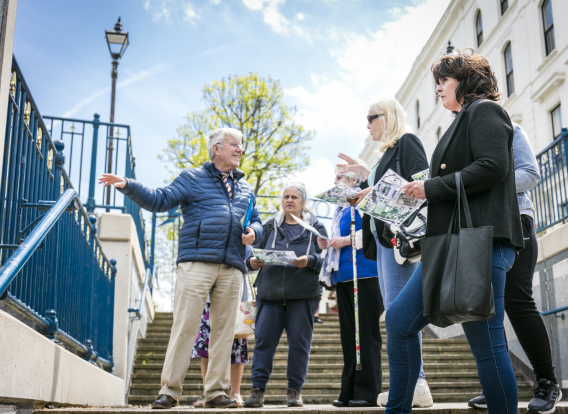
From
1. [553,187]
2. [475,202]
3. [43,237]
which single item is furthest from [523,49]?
[43,237]

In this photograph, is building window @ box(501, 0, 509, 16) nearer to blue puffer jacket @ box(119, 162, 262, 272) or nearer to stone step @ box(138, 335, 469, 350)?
stone step @ box(138, 335, 469, 350)

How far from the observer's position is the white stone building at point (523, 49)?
1930cm

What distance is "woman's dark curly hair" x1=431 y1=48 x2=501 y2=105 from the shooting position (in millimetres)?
3432

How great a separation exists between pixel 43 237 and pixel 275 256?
2212mm

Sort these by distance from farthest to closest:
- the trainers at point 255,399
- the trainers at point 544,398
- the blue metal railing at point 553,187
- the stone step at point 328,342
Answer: the stone step at point 328,342, the blue metal railing at point 553,187, the trainers at point 255,399, the trainers at point 544,398

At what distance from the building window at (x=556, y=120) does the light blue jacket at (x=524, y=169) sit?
16.7 metres

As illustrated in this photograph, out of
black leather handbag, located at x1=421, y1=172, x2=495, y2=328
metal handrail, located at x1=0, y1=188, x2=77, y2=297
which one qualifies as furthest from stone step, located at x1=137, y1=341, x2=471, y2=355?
black leather handbag, located at x1=421, y1=172, x2=495, y2=328

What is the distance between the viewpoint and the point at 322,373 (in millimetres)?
9219

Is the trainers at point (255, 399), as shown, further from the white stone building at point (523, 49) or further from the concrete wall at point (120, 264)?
the white stone building at point (523, 49)

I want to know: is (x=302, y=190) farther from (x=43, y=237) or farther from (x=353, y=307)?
(x=43, y=237)

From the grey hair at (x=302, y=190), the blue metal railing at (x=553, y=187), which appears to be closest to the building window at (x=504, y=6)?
the blue metal railing at (x=553, y=187)

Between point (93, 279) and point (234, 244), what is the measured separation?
1614 millimetres

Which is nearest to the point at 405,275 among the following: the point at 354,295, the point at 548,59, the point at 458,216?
the point at 354,295

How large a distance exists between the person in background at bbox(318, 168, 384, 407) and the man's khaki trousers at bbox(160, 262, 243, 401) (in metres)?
0.84
